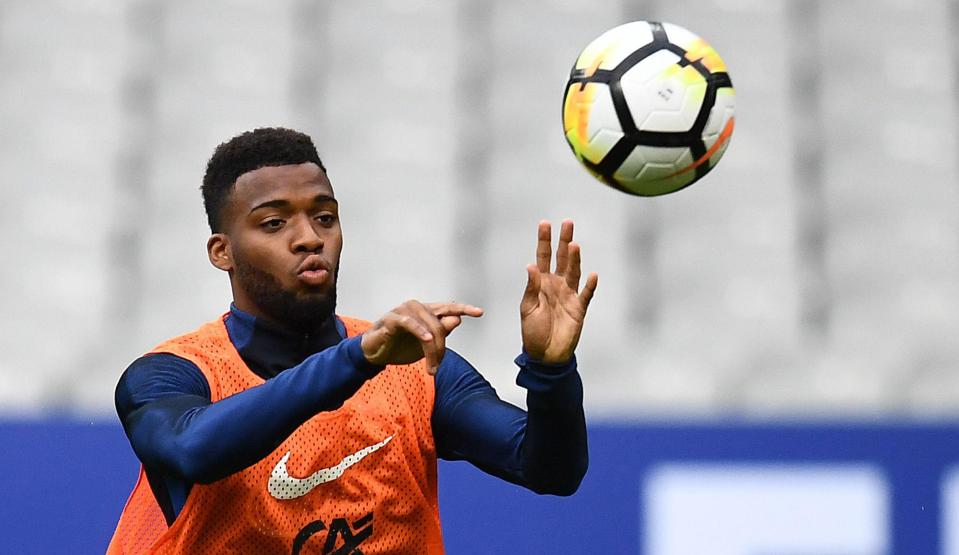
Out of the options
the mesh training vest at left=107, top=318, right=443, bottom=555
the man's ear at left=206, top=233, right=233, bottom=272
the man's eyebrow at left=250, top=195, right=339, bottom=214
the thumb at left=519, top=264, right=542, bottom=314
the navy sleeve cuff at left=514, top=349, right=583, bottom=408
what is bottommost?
the mesh training vest at left=107, top=318, right=443, bottom=555

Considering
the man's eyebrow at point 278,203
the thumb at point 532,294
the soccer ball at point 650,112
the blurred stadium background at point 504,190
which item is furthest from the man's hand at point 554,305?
the blurred stadium background at point 504,190

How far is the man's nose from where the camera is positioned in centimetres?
277

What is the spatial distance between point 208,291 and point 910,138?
9.19 ft

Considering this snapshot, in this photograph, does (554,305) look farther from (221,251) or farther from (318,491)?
(221,251)

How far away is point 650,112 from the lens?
2.75m

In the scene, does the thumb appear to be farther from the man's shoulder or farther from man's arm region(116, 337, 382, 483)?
the man's shoulder

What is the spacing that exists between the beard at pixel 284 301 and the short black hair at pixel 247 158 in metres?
0.15

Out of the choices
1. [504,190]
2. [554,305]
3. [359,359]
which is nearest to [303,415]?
[359,359]

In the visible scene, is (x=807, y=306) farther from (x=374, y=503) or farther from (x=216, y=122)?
(x=374, y=503)

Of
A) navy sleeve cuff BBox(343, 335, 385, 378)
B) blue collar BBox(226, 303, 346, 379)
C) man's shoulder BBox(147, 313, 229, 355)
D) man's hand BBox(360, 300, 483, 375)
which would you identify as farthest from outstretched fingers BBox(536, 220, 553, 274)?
man's shoulder BBox(147, 313, 229, 355)

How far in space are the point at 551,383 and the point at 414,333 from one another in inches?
18.9

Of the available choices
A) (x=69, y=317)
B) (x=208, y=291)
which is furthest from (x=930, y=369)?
(x=69, y=317)

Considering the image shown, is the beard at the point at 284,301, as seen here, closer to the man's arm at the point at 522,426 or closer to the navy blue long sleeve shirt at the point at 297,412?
the navy blue long sleeve shirt at the point at 297,412

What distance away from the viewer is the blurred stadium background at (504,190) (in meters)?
4.99
